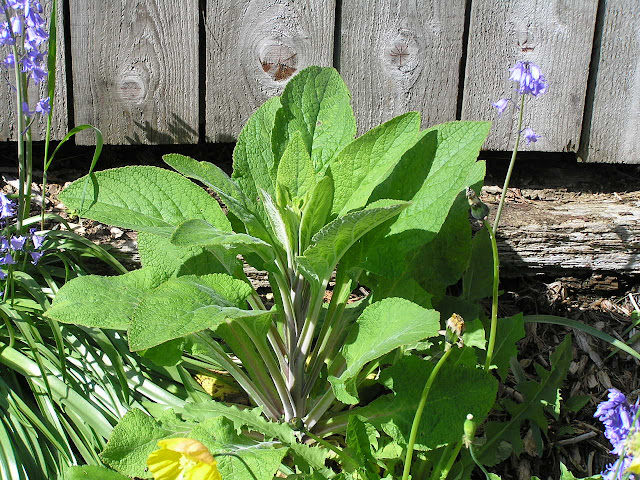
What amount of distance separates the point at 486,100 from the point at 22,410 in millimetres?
1755

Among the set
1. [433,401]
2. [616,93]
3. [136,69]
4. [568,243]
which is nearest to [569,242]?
[568,243]

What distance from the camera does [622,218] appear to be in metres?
2.20

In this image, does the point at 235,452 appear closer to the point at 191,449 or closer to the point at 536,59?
the point at 191,449

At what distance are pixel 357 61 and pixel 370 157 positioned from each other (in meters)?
0.68

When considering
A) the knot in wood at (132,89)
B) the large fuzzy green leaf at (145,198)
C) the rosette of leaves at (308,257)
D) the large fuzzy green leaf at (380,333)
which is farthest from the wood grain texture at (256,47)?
the large fuzzy green leaf at (380,333)

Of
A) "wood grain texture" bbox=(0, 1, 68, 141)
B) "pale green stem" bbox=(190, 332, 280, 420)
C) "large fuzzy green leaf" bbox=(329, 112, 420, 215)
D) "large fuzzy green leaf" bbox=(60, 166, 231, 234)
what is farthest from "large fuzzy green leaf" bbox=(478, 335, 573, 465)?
"wood grain texture" bbox=(0, 1, 68, 141)

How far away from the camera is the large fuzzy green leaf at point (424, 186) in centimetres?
157

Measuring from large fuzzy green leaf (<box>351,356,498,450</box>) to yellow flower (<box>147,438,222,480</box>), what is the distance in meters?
0.50

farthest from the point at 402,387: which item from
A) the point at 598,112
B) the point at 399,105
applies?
the point at 598,112

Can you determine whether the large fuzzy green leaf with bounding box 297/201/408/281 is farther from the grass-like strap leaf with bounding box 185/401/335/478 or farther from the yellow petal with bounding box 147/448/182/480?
the yellow petal with bounding box 147/448/182/480

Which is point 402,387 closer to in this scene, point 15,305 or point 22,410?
point 22,410

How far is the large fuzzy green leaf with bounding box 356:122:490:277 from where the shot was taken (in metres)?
1.57

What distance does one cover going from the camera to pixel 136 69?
2240 millimetres

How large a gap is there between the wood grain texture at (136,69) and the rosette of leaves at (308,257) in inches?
22.7
